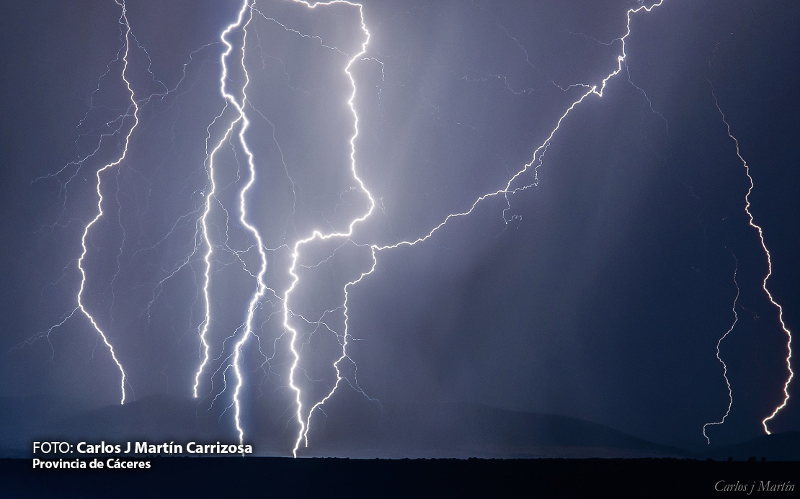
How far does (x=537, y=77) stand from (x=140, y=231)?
A: 104 inches

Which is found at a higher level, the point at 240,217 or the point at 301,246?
the point at 240,217

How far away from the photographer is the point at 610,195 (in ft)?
8.89

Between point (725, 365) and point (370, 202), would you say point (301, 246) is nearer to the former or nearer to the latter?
point (370, 202)

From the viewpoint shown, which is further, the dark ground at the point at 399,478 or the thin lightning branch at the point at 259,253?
the thin lightning branch at the point at 259,253

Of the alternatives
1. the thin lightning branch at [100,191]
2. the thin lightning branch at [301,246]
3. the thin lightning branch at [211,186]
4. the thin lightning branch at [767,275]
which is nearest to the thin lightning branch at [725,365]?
the thin lightning branch at [767,275]

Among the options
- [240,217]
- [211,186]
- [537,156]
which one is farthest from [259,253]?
[537,156]

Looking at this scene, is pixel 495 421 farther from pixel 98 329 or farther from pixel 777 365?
pixel 98 329

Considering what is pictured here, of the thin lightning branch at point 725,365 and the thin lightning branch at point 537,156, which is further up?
the thin lightning branch at point 537,156

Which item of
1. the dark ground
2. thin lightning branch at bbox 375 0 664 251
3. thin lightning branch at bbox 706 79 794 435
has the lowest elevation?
the dark ground

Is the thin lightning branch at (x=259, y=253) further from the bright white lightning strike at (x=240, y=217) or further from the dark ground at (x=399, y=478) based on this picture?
the dark ground at (x=399, y=478)

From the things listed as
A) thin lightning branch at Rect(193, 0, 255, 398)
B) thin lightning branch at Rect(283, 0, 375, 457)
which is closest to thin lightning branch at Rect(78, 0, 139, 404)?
thin lightning branch at Rect(193, 0, 255, 398)

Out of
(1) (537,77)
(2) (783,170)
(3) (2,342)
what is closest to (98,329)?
(3) (2,342)

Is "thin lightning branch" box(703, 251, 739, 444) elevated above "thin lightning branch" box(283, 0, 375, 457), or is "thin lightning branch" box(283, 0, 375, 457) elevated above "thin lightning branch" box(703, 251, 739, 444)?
"thin lightning branch" box(283, 0, 375, 457)

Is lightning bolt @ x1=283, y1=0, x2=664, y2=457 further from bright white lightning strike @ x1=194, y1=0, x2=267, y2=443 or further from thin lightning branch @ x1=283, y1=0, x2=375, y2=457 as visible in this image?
bright white lightning strike @ x1=194, y1=0, x2=267, y2=443
